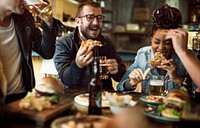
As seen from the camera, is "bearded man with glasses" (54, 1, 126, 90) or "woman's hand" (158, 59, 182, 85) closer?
"woman's hand" (158, 59, 182, 85)

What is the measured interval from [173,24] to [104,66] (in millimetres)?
637

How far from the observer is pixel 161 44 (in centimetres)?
204

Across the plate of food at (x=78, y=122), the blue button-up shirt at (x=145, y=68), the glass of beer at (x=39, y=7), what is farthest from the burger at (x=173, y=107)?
the glass of beer at (x=39, y=7)

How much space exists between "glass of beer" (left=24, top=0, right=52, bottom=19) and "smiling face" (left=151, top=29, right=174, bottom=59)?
0.85 m

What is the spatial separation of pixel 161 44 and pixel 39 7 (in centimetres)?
97

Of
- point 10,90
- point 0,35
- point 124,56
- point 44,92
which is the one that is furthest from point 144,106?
point 124,56

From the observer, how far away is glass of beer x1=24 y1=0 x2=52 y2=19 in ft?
6.19

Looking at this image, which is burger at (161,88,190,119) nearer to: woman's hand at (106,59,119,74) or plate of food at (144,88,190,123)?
plate of food at (144,88,190,123)

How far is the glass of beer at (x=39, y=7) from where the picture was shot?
1887 mm

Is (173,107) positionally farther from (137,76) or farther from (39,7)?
(39,7)

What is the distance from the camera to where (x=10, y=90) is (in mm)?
1809

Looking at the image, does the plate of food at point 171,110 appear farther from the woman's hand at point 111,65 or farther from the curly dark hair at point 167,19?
the curly dark hair at point 167,19

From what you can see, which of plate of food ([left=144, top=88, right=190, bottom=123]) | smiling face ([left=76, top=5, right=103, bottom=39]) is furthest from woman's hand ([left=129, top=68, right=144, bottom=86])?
smiling face ([left=76, top=5, right=103, bottom=39])

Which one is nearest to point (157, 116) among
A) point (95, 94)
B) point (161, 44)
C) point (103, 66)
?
point (95, 94)
